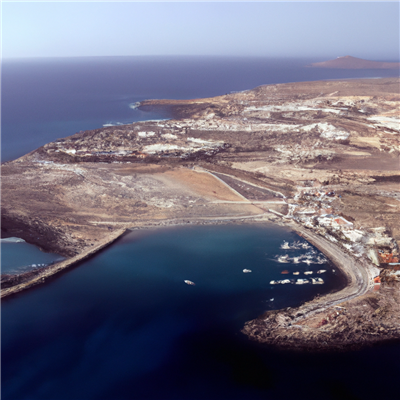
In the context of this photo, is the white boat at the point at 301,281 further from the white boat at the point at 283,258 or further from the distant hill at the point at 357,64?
the distant hill at the point at 357,64

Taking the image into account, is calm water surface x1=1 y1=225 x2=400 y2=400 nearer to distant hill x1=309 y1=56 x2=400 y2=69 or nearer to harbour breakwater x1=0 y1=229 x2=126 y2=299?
harbour breakwater x1=0 y1=229 x2=126 y2=299

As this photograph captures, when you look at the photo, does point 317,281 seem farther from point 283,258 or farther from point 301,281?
point 283,258

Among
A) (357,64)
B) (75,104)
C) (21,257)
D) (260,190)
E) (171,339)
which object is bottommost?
(171,339)

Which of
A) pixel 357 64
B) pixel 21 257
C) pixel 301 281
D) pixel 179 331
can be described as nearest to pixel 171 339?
pixel 179 331

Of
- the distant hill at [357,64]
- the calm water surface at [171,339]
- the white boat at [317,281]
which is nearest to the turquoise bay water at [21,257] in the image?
the calm water surface at [171,339]

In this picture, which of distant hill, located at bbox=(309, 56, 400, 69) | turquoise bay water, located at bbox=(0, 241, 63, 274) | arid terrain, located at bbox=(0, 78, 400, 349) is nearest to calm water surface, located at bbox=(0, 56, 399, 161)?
arid terrain, located at bbox=(0, 78, 400, 349)
